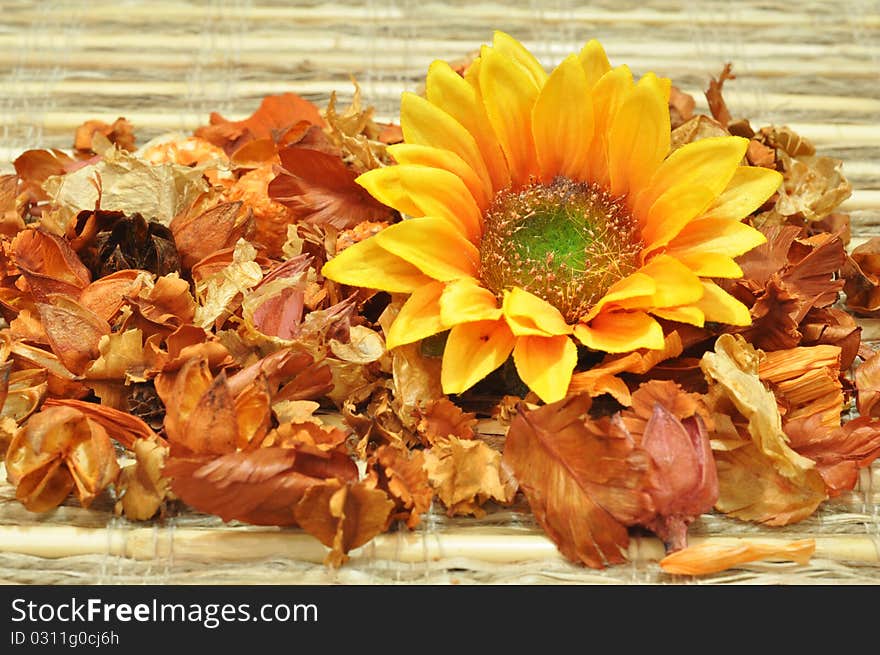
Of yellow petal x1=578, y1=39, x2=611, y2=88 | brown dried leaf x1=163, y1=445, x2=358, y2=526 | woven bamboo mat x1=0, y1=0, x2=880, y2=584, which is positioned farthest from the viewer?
woven bamboo mat x1=0, y1=0, x2=880, y2=584

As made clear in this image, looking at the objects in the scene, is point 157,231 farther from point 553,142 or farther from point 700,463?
point 700,463

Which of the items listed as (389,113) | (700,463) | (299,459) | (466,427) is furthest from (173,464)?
(389,113)

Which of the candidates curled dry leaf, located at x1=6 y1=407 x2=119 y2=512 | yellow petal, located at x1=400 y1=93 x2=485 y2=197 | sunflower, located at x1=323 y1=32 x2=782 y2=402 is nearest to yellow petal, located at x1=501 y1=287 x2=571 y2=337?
sunflower, located at x1=323 y1=32 x2=782 y2=402

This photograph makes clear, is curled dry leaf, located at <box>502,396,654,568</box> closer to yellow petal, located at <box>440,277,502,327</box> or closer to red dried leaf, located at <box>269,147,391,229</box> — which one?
yellow petal, located at <box>440,277,502,327</box>

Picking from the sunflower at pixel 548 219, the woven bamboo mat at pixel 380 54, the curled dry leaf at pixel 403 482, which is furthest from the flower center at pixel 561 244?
the woven bamboo mat at pixel 380 54

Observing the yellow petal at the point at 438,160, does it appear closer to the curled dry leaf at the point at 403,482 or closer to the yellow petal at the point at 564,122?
the yellow petal at the point at 564,122
